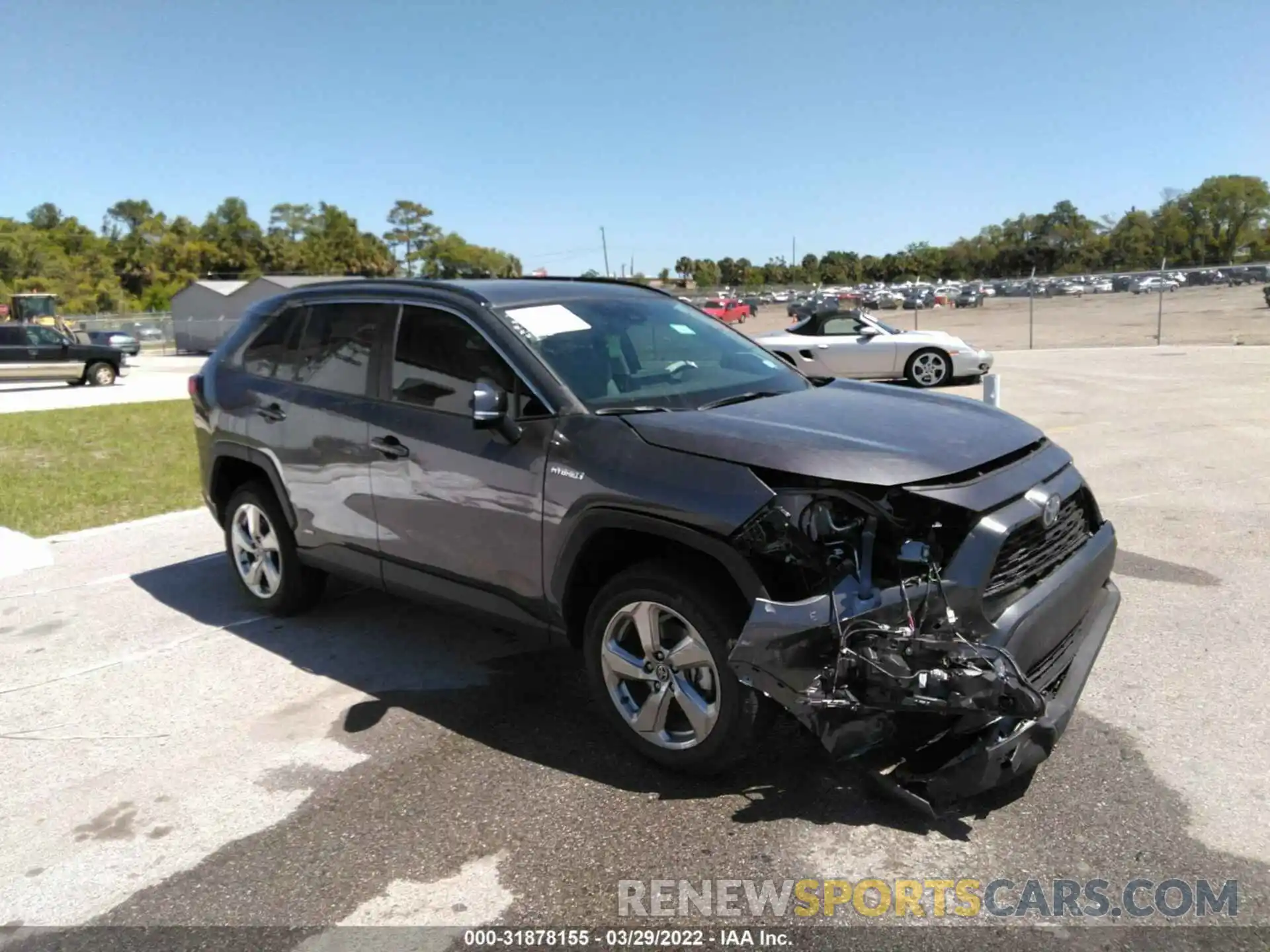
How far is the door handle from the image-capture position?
14.5 ft

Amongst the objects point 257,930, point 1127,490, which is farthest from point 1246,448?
point 257,930

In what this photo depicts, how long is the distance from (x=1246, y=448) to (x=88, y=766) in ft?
33.0

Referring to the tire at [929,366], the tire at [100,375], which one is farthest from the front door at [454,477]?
the tire at [100,375]

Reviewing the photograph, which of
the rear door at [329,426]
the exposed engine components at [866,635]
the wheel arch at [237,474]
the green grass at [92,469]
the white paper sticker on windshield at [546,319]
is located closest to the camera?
the exposed engine components at [866,635]

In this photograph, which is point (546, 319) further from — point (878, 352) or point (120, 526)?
point (878, 352)

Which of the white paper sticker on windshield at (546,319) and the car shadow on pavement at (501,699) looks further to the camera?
the white paper sticker on windshield at (546,319)

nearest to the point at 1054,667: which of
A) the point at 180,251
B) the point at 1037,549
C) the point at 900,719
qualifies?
the point at 1037,549

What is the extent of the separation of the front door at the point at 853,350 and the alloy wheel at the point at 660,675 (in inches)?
575

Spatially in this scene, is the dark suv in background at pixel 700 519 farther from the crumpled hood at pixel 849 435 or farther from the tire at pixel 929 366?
the tire at pixel 929 366

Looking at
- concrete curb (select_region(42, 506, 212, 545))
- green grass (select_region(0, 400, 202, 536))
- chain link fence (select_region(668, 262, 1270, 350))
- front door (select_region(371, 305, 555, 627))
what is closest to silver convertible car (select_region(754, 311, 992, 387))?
chain link fence (select_region(668, 262, 1270, 350))

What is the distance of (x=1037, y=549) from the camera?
3.43 m

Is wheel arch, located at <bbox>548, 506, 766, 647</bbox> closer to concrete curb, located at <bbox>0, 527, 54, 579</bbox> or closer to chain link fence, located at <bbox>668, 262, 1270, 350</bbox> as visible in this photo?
concrete curb, located at <bbox>0, 527, 54, 579</bbox>

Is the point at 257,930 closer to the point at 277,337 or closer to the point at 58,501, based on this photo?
the point at 277,337

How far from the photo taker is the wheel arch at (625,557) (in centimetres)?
321
